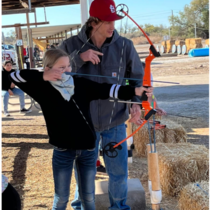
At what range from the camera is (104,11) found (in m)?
2.02

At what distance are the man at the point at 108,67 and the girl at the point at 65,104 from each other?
0.28 m

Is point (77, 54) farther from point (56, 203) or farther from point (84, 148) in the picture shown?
point (56, 203)

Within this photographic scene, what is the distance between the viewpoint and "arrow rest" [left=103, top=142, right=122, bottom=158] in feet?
7.16

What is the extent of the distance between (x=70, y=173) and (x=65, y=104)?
42 centimetres

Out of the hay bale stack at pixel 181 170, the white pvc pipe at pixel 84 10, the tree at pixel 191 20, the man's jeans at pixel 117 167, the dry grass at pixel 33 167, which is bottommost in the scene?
the dry grass at pixel 33 167

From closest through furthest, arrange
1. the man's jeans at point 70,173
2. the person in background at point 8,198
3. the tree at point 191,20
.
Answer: the person in background at point 8,198 → the man's jeans at point 70,173 → the tree at point 191,20

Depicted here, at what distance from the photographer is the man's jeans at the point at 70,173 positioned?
183 cm

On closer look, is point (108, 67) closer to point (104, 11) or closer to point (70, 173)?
point (104, 11)

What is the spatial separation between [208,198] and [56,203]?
3.44 feet

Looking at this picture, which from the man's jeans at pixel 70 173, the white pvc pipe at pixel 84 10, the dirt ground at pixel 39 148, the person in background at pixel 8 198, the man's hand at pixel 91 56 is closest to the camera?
the person in background at pixel 8 198

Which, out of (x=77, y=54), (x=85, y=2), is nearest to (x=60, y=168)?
(x=77, y=54)

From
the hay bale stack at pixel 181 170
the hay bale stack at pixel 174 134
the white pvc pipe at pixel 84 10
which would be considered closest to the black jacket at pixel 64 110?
the hay bale stack at pixel 181 170

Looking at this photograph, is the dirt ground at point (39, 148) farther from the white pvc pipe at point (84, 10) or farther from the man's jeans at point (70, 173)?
the white pvc pipe at point (84, 10)

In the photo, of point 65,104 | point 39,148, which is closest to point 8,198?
point 65,104
